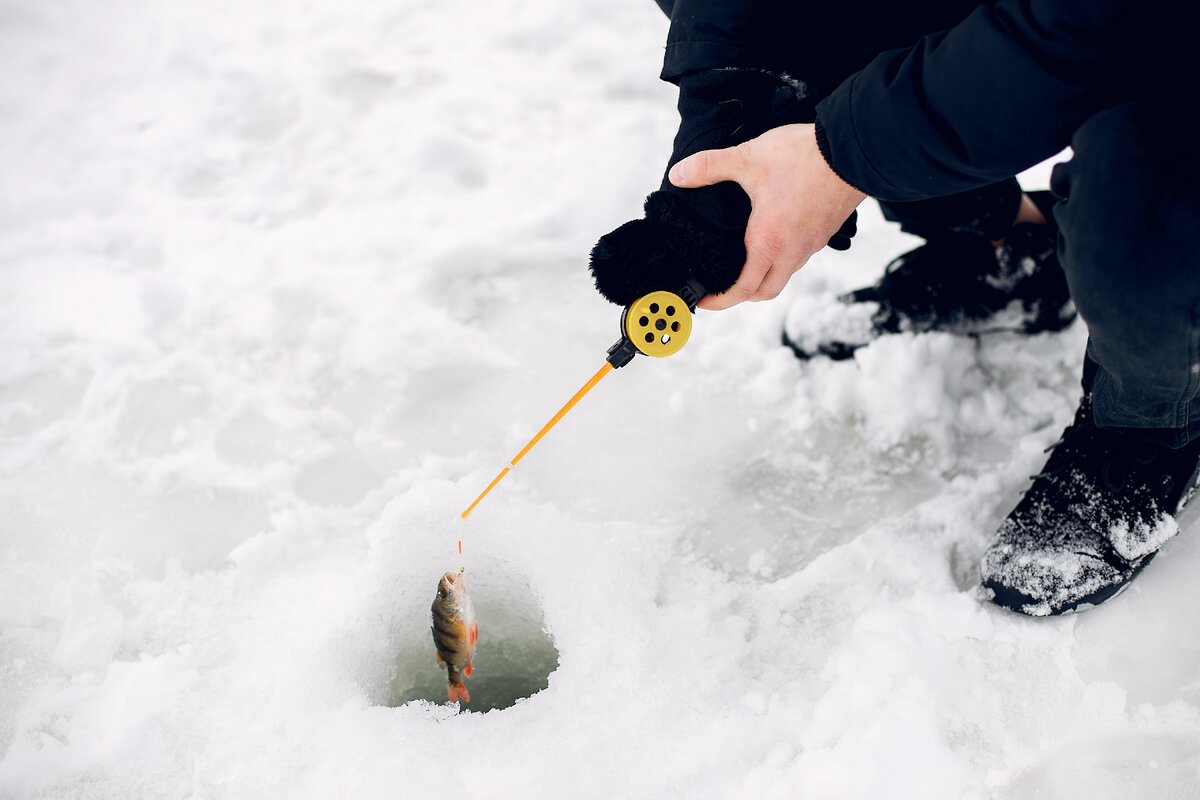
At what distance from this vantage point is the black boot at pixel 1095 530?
56.9 inches

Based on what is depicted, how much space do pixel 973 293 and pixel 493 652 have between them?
1445mm

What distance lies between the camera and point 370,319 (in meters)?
2.25

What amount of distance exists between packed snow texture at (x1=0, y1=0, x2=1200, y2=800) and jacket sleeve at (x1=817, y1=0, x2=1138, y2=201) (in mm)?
800

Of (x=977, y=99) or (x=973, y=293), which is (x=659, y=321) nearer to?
(x=977, y=99)

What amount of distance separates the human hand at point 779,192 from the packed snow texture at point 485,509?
664 mm

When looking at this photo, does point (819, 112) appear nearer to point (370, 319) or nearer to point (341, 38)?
point (370, 319)

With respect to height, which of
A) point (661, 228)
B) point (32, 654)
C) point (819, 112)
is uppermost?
point (819, 112)

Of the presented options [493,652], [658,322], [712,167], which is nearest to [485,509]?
[493,652]

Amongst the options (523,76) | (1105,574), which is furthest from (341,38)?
(1105,574)

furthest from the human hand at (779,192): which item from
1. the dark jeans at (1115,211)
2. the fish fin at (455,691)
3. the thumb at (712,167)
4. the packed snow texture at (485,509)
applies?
the fish fin at (455,691)

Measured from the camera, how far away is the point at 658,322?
1.35 m

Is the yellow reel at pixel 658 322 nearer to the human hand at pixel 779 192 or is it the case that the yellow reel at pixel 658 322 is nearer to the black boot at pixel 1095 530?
the human hand at pixel 779 192

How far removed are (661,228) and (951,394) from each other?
0.97m

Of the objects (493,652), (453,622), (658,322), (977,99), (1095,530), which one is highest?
(977,99)
